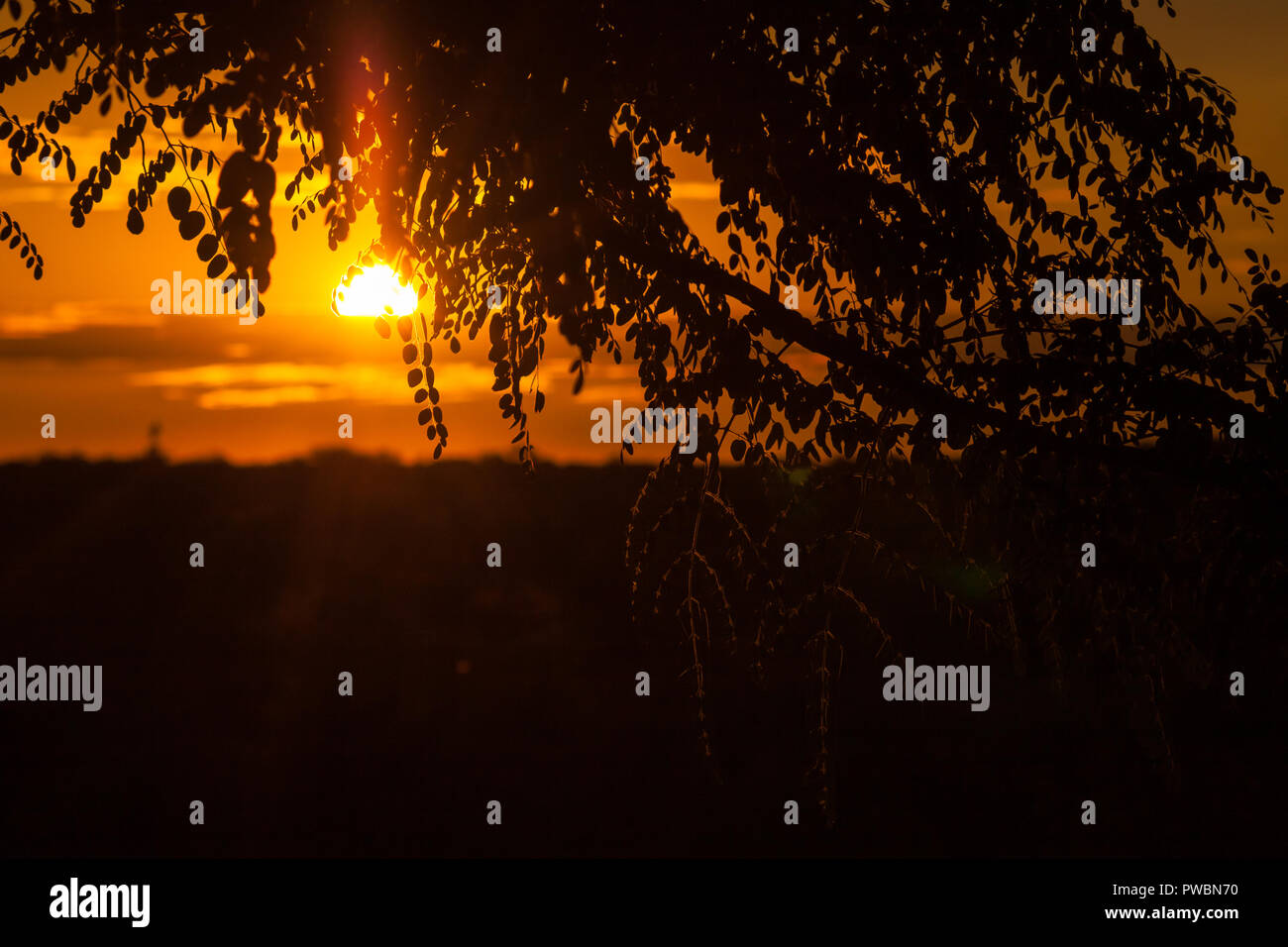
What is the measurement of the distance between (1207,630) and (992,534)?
2.29 ft

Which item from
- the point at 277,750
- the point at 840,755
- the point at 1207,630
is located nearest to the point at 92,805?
the point at 277,750

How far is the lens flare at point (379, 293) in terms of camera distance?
3.35 m

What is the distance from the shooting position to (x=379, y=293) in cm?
339

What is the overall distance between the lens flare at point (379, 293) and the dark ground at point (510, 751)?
0.77 meters

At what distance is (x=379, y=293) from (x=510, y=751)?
10.7 m

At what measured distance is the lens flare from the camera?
3.35m

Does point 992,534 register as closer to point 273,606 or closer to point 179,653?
point 179,653

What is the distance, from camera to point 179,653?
20.3 m
